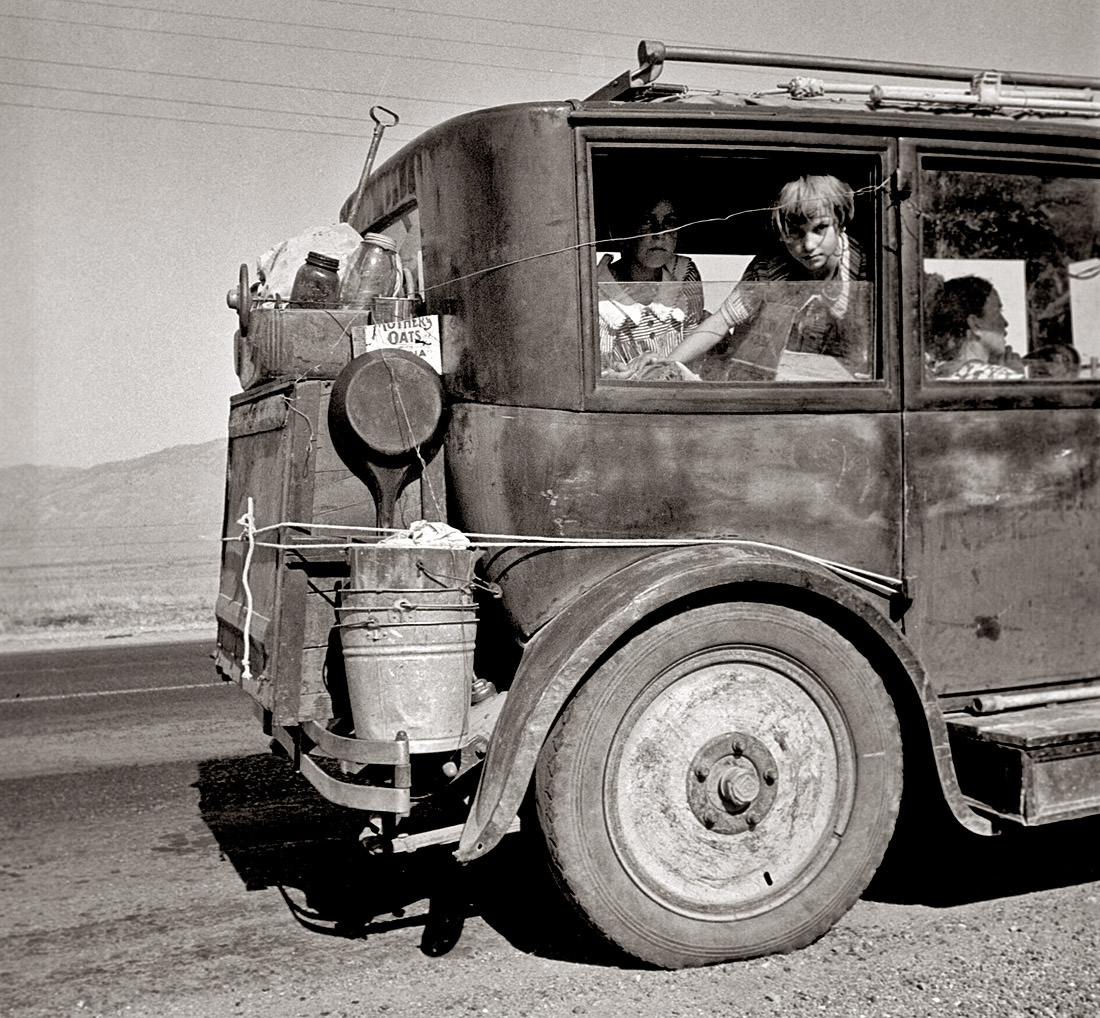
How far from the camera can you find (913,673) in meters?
3.19

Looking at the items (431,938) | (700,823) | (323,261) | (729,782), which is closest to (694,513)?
(729,782)

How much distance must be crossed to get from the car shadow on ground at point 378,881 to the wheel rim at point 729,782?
0.99 feet

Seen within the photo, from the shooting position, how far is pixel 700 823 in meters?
3.12

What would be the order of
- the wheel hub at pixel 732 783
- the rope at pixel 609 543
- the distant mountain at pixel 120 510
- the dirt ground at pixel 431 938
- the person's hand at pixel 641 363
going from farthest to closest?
the distant mountain at pixel 120 510 → the person's hand at pixel 641 363 → the rope at pixel 609 543 → the wheel hub at pixel 732 783 → the dirt ground at pixel 431 938

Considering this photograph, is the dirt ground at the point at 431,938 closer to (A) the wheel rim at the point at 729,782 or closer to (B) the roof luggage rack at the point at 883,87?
(A) the wheel rim at the point at 729,782

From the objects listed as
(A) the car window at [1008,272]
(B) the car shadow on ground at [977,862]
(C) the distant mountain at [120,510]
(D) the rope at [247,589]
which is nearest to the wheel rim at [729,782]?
(B) the car shadow on ground at [977,862]

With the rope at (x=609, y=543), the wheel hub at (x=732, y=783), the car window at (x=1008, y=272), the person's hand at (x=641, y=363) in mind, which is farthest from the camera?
the car window at (x=1008, y=272)

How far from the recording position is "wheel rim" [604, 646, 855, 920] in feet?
10.1

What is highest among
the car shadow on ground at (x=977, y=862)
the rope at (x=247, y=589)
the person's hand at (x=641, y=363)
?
the person's hand at (x=641, y=363)

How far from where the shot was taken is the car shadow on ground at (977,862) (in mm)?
3613

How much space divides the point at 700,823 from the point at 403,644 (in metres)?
0.92

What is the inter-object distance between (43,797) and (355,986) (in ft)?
9.81

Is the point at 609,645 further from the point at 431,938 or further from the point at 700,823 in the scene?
the point at 431,938

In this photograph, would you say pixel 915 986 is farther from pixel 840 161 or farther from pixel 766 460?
pixel 840 161
